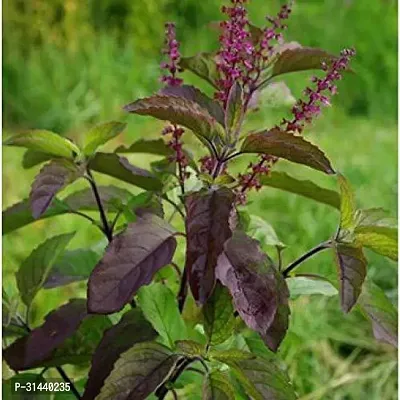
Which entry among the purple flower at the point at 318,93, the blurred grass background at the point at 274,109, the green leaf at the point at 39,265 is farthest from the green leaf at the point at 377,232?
the blurred grass background at the point at 274,109

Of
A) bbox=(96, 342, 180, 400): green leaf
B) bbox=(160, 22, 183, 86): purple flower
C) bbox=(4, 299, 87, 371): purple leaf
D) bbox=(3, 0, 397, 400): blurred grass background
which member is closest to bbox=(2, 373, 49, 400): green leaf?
bbox=(4, 299, 87, 371): purple leaf

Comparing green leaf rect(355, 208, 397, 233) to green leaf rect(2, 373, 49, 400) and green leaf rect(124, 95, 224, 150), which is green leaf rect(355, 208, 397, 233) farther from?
green leaf rect(2, 373, 49, 400)

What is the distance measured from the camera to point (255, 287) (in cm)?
82

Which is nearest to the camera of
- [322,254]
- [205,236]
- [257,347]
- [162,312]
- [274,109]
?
[205,236]

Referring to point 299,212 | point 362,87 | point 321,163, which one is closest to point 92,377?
point 321,163

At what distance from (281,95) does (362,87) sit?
286 cm

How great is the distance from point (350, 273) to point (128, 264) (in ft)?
0.62

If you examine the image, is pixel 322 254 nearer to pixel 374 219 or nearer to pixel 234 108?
pixel 374 219

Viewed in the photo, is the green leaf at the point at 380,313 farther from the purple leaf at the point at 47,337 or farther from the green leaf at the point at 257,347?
the purple leaf at the point at 47,337

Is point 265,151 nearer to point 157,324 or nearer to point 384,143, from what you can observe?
point 157,324

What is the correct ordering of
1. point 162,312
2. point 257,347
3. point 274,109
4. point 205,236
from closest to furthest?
point 205,236
point 162,312
point 257,347
point 274,109

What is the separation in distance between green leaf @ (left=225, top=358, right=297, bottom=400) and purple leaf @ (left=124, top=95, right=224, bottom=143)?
194 millimetres

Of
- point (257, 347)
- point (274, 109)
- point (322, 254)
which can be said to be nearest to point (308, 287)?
point (257, 347)

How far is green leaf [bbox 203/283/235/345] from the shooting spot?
2.85ft
